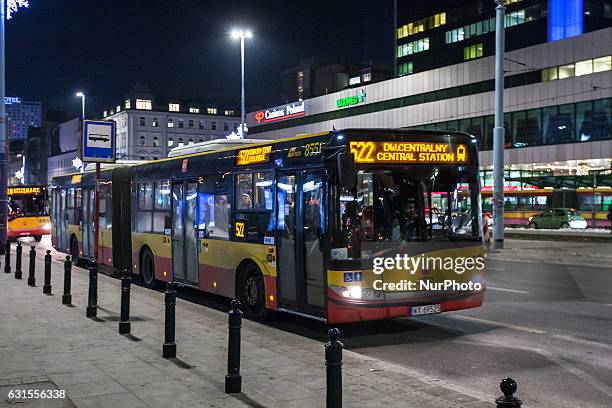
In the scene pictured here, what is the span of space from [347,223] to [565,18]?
67.8m

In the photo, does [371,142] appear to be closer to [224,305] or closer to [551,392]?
[551,392]

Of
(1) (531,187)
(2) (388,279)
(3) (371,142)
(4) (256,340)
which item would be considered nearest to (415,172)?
(3) (371,142)

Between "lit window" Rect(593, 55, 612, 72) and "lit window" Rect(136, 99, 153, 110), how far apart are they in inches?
3617

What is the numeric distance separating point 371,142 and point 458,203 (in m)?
1.66

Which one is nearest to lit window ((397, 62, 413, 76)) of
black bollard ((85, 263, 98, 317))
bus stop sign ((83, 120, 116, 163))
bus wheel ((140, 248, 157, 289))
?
bus wheel ((140, 248, 157, 289))

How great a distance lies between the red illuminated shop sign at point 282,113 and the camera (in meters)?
82.0

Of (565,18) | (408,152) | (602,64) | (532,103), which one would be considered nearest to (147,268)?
(408,152)

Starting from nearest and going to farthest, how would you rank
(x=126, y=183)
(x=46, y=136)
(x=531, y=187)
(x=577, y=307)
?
(x=577, y=307) → (x=126, y=183) → (x=531, y=187) → (x=46, y=136)

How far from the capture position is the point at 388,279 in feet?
30.1

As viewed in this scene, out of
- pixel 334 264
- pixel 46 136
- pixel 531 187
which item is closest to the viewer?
pixel 334 264

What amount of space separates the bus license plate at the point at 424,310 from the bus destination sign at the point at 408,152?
82.7 inches

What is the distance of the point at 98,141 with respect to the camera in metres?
12.9

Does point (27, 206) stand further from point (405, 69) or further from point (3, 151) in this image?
point (405, 69)

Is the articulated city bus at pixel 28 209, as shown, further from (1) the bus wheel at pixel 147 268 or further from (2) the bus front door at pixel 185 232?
(2) the bus front door at pixel 185 232
